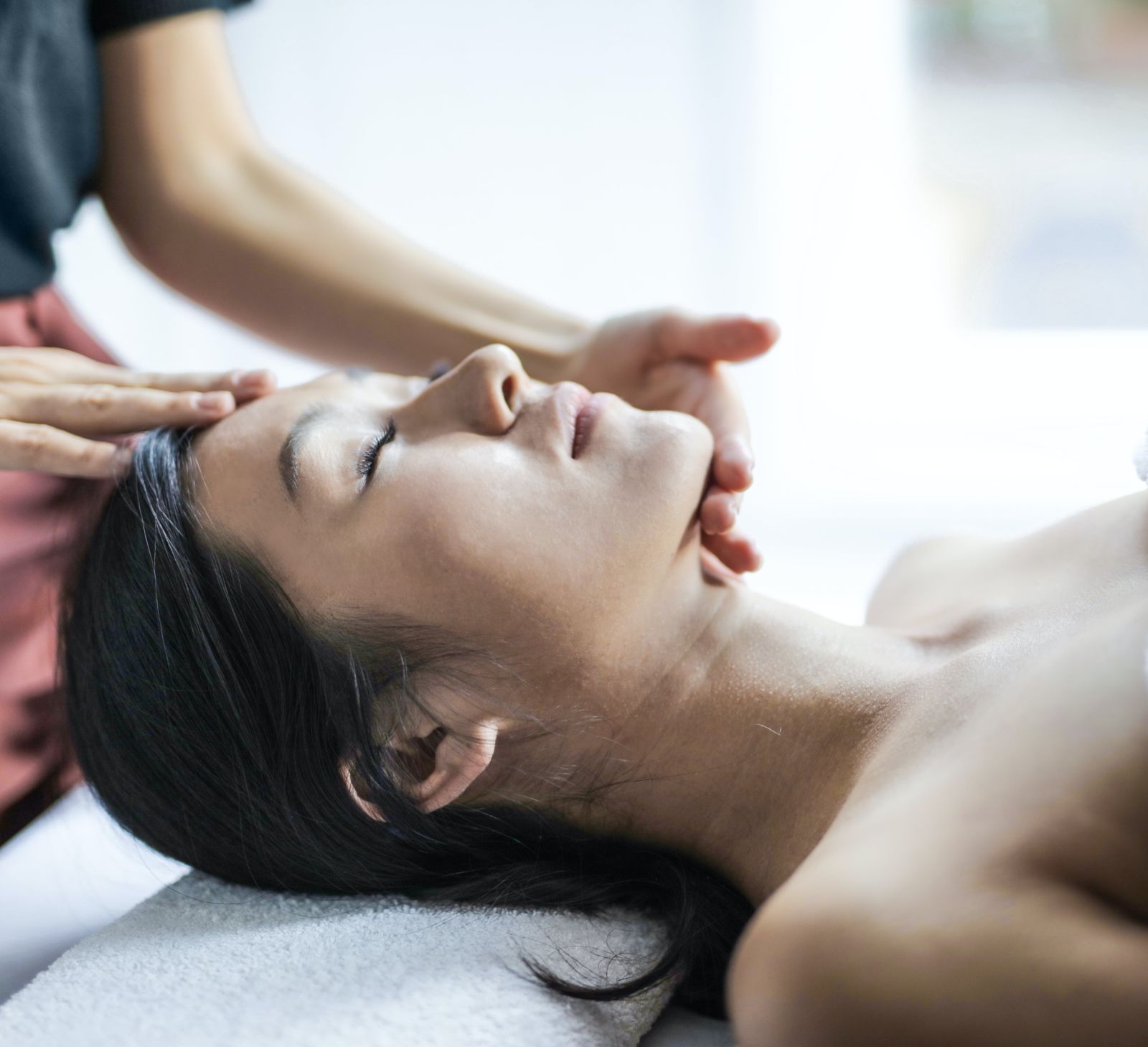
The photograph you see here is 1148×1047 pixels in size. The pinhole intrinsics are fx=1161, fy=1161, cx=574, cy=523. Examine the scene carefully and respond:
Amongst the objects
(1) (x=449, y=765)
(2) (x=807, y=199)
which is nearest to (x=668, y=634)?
(1) (x=449, y=765)

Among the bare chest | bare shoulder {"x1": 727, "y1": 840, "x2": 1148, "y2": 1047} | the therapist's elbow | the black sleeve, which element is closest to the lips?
the bare chest

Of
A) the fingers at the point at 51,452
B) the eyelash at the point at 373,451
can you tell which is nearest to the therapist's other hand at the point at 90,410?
the fingers at the point at 51,452

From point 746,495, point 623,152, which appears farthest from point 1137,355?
point 623,152

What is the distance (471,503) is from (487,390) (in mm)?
124

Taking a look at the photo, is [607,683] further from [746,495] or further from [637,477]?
[746,495]

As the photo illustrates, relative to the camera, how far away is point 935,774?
2.28ft

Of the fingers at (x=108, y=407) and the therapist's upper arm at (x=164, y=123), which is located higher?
the therapist's upper arm at (x=164, y=123)

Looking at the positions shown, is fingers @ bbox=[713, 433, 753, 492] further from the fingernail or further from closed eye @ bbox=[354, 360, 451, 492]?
the fingernail

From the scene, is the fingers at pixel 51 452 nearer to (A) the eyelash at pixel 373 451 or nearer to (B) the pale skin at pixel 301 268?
(A) the eyelash at pixel 373 451

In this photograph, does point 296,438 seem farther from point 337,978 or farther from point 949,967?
point 949,967

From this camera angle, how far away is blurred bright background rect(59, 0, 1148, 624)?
2273mm

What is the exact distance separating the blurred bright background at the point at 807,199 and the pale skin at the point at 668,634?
115 cm

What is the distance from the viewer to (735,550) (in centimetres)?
105

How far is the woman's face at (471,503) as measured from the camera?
0.87m
